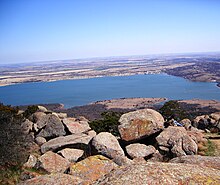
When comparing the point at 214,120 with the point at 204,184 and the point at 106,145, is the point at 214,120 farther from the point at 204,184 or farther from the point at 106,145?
the point at 204,184

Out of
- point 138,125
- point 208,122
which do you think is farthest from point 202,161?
point 208,122

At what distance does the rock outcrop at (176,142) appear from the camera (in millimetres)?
12406

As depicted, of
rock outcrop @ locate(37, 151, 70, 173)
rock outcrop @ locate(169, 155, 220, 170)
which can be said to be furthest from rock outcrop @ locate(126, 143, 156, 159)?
rock outcrop @ locate(169, 155, 220, 170)

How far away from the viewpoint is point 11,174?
8.85 metres

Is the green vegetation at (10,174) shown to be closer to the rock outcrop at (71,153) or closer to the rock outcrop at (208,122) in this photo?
the rock outcrop at (71,153)

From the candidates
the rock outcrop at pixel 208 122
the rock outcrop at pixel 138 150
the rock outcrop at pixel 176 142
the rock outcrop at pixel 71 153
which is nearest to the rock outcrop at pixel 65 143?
the rock outcrop at pixel 71 153

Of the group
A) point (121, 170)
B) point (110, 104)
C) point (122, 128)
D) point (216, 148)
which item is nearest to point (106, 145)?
point (122, 128)

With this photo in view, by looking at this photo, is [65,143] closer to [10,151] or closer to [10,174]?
[10,151]

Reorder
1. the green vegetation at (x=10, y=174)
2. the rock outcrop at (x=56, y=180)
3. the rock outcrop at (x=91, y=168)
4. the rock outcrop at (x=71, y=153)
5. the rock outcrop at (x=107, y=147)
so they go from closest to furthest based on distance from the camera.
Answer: the rock outcrop at (x=56, y=180)
the rock outcrop at (x=91, y=168)
the green vegetation at (x=10, y=174)
the rock outcrop at (x=107, y=147)
the rock outcrop at (x=71, y=153)

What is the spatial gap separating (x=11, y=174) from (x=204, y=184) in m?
7.43

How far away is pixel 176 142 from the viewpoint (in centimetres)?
1292

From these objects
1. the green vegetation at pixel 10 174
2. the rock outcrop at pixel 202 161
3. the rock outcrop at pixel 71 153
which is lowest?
the rock outcrop at pixel 71 153

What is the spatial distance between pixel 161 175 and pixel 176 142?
921 cm

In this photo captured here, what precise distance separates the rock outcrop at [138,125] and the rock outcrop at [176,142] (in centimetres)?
68
